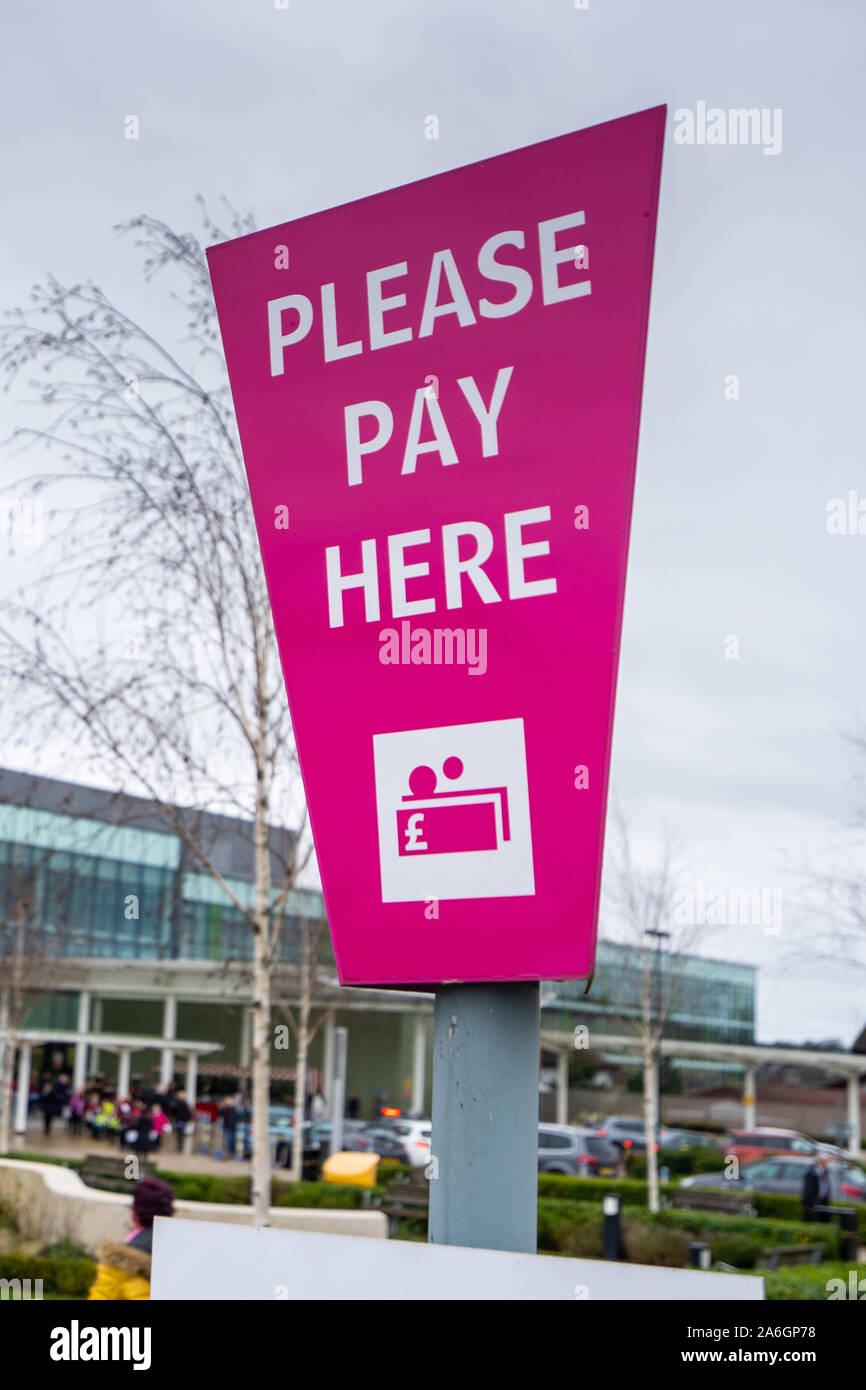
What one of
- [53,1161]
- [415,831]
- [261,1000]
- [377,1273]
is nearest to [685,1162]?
[53,1161]

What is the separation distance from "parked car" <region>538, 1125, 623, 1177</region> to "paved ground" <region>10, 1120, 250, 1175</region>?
5.89 metres

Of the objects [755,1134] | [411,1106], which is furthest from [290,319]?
[411,1106]

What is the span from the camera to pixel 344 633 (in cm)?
292

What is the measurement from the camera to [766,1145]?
32344 mm

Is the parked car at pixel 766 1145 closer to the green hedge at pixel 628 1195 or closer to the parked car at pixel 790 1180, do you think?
the parked car at pixel 790 1180

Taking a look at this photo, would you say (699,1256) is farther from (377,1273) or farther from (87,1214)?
(377,1273)

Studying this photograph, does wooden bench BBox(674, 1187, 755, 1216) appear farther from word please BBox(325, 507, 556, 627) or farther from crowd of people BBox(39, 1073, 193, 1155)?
word please BBox(325, 507, 556, 627)

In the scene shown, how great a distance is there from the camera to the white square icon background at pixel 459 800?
264 centimetres

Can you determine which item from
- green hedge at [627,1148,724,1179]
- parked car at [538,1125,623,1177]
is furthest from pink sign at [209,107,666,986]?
green hedge at [627,1148,724,1179]

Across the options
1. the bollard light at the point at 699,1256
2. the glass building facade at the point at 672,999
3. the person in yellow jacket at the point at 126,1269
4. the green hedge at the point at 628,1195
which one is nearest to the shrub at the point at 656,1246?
the bollard light at the point at 699,1256

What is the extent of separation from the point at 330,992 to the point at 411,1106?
1420 cm

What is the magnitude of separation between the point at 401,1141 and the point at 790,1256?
12.7 meters

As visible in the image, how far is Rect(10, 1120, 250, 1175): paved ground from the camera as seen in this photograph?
25.1 metres
